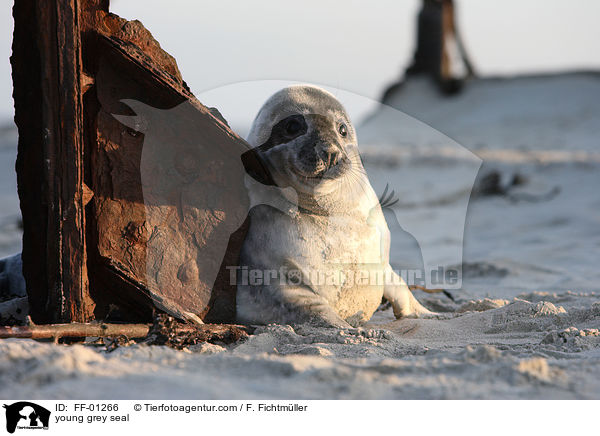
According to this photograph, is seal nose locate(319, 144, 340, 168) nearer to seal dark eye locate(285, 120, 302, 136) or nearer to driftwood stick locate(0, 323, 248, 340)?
seal dark eye locate(285, 120, 302, 136)

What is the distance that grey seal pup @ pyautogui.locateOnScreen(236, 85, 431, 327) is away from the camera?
3154 millimetres

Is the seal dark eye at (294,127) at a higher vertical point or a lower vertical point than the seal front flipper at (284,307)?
higher

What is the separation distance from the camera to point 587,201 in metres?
8.34

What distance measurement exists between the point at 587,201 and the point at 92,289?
7265 millimetres

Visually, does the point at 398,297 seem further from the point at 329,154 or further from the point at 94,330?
the point at 94,330

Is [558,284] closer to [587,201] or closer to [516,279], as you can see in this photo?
[516,279]

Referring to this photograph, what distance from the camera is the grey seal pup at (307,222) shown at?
3154 mm

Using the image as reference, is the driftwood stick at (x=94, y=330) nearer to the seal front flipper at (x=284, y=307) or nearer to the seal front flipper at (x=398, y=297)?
the seal front flipper at (x=284, y=307)
